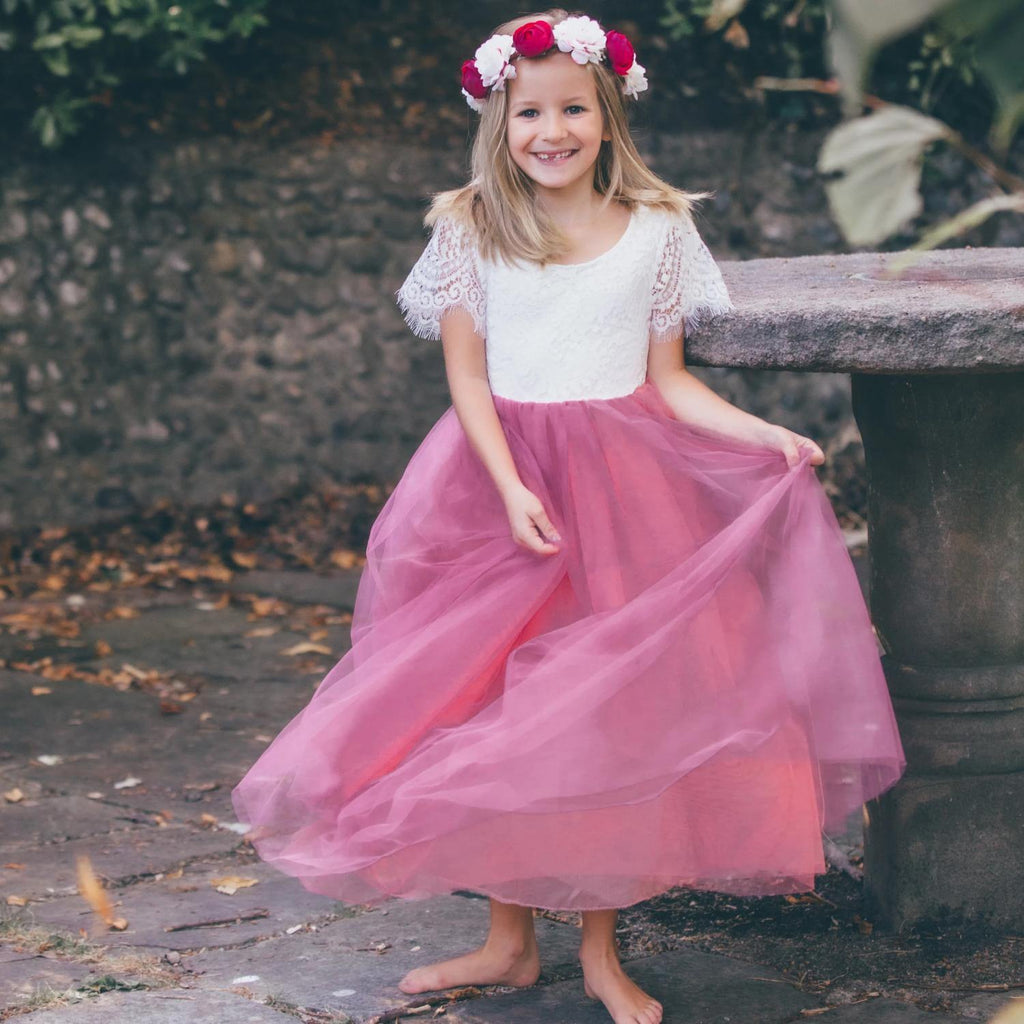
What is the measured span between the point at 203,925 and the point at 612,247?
147cm

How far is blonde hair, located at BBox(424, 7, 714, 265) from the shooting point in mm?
2432

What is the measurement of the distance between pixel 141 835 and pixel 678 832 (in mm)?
1566

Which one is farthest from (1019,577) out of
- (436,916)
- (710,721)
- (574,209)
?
(436,916)

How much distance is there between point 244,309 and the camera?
6.36m

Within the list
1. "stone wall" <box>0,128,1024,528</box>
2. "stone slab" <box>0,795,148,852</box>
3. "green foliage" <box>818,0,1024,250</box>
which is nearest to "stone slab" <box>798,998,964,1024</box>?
"stone slab" <box>0,795,148,852</box>

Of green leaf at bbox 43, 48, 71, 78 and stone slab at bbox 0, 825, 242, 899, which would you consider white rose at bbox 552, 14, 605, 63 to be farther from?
green leaf at bbox 43, 48, 71, 78

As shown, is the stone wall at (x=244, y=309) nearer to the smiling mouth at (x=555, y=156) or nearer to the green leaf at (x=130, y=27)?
the green leaf at (x=130, y=27)

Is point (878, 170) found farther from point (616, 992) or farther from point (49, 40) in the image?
point (49, 40)

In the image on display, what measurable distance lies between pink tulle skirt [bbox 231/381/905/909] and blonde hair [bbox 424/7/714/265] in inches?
10.3

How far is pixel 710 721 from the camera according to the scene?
7.18 ft

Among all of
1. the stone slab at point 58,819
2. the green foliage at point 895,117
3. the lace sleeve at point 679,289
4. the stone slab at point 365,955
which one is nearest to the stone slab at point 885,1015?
the stone slab at point 365,955

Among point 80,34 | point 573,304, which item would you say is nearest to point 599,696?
point 573,304

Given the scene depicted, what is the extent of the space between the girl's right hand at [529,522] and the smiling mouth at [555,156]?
0.53m

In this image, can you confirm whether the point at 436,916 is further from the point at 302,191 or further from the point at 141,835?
the point at 302,191
